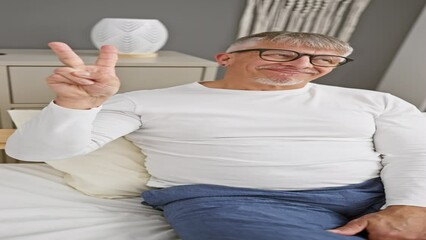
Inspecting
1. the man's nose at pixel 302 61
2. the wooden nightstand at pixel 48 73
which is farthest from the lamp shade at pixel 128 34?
the man's nose at pixel 302 61

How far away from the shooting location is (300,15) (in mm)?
2137

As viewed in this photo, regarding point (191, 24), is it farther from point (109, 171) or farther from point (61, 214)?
point (61, 214)

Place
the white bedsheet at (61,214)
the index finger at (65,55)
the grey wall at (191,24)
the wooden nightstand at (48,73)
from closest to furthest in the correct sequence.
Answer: the index finger at (65,55) < the white bedsheet at (61,214) < the wooden nightstand at (48,73) < the grey wall at (191,24)

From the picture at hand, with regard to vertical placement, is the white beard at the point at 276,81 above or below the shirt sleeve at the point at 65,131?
above

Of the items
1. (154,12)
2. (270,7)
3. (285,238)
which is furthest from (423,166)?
(154,12)

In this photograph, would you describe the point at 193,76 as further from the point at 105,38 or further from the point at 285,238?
the point at 285,238

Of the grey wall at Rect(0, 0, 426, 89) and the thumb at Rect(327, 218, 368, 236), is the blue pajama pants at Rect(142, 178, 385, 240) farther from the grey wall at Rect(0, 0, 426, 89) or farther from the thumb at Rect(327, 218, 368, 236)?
the grey wall at Rect(0, 0, 426, 89)

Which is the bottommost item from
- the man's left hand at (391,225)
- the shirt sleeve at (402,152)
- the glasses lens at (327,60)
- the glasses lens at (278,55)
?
the man's left hand at (391,225)

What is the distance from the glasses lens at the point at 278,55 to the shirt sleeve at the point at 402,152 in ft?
1.04

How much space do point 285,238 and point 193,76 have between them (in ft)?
3.23

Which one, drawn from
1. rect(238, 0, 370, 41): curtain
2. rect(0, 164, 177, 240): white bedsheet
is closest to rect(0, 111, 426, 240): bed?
rect(0, 164, 177, 240): white bedsheet

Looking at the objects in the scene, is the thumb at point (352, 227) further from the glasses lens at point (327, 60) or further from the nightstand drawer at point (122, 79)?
the nightstand drawer at point (122, 79)

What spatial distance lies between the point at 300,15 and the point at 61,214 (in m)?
1.52

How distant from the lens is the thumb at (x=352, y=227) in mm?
1002
